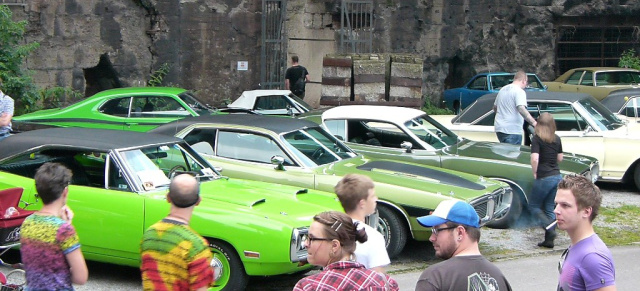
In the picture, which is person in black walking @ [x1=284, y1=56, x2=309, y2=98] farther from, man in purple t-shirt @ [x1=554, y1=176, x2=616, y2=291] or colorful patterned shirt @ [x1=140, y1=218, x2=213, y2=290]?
man in purple t-shirt @ [x1=554, y1=176, x2=616, y2=291]

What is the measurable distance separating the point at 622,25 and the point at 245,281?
22.7m

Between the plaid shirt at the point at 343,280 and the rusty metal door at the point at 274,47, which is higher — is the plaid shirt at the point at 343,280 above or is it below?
below

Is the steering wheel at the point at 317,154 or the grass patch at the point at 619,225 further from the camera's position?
the grass patch at the point at 619,225

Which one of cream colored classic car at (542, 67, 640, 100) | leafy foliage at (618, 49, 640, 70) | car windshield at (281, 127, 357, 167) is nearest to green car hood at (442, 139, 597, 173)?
car windshield at (281, 127, 357, 167)

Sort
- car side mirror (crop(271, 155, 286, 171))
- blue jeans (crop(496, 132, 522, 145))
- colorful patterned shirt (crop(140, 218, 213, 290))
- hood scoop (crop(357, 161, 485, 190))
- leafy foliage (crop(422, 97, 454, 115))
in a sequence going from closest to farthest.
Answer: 1. colorful patterned shirt (crop(140, 218, 213, 290))
2. car side mirror (crop(271, 155, 286, 171))
3. hood scoop (crop(357, 161, 485, 190))
4. blue jeans (crop(496, 132, 522, 145))
5. leafy foliage (crop(422, 97, 454, 115))

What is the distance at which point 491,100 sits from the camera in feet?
43.2

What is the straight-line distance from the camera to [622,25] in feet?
87.6

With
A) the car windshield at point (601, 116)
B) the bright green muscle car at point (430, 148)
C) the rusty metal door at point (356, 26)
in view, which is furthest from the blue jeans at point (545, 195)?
the rusty metal door at point (356, 26)

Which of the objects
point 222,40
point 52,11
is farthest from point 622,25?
point 52,11

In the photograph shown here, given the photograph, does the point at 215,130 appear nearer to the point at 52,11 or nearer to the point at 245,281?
the point at 245,281

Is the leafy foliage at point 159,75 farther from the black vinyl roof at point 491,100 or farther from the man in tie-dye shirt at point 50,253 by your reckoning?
the man in tie-dye shirt at point 50,253

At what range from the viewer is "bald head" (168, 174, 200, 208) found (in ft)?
14.7

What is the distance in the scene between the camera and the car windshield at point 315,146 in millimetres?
9305

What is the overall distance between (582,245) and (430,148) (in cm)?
644
